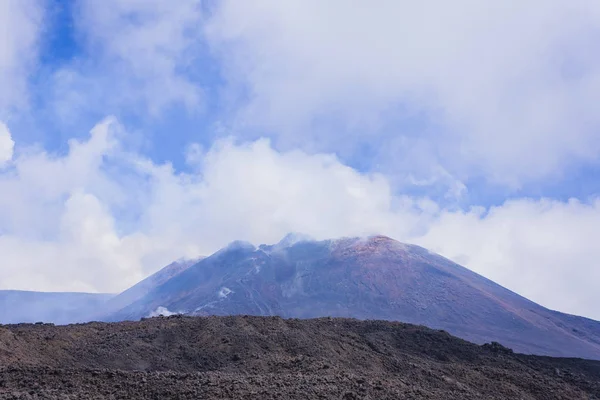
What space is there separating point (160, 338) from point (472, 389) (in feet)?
43.7

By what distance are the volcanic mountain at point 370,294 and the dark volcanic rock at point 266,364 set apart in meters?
72.6

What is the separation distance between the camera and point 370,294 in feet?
392

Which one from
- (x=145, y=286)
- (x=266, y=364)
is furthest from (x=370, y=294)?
(x=266, y=364)

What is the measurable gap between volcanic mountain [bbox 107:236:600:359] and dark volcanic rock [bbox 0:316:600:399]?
72.6 meters

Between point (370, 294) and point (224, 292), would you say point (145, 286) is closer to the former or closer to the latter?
point (224, 292)

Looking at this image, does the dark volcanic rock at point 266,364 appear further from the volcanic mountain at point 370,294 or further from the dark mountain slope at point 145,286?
the dark mountain slope at point 145,286

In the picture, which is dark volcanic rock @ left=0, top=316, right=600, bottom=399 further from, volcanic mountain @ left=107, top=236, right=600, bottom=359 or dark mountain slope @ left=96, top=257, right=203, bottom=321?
dark mountain slope @ left=96, top=257, right=203, bottom=321

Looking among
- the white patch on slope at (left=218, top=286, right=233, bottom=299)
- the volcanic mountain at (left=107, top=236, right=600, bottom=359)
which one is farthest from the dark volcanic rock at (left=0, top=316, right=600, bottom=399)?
the white patch on slope at (left=218, top=286, right=233, bottom=299)

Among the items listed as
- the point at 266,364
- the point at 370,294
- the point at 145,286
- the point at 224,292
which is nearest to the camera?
the point at 266,364

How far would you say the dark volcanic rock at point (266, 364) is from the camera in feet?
52.1

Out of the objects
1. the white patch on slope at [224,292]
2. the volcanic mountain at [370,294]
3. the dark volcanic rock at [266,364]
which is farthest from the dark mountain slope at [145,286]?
the dark volcanic rock at [266,364]

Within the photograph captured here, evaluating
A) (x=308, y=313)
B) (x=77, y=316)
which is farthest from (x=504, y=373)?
(x=77, y=316)

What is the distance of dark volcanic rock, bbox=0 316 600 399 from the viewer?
15.9 m

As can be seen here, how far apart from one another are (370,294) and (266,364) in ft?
332
